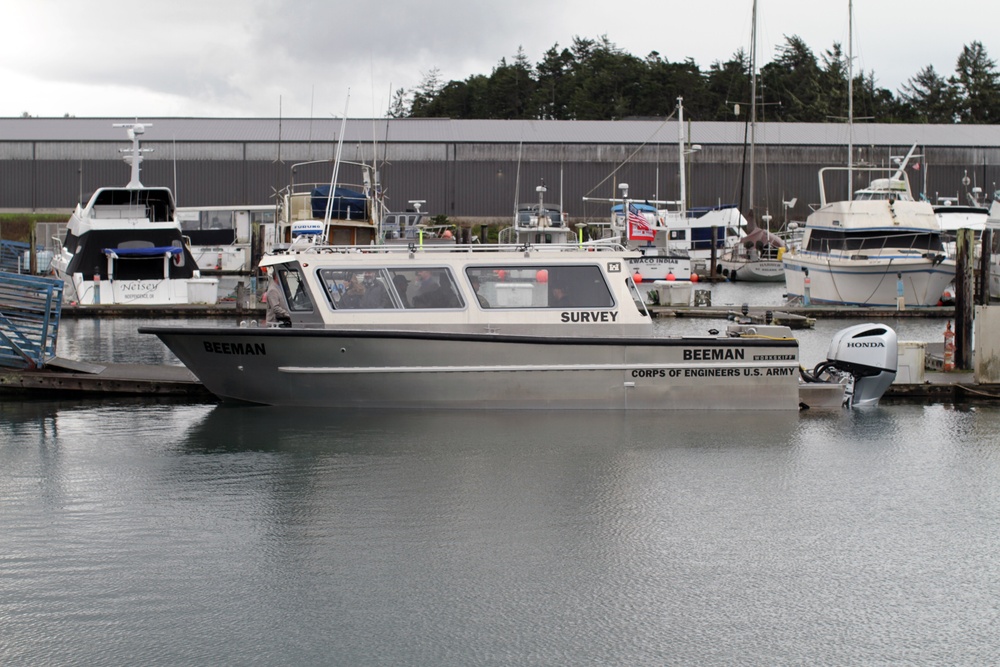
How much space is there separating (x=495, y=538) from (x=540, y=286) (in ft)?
16.3

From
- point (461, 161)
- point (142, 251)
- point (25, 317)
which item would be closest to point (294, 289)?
point (25, 317)

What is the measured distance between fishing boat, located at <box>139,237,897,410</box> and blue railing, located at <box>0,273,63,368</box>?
2345 millimetres

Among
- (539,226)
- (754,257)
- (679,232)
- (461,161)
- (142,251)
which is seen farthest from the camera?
(461,161)

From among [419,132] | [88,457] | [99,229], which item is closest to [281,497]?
[88,457]

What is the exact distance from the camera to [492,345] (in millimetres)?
13766

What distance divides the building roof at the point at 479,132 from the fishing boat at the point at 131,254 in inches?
944

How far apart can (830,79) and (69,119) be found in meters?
57.2

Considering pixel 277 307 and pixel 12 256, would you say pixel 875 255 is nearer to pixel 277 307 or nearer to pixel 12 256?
pixel 277 307

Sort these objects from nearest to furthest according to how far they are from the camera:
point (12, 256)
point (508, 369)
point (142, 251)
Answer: point (508, 369), point (142, 251), point (12, 256)

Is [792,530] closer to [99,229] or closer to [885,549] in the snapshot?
[885,549]

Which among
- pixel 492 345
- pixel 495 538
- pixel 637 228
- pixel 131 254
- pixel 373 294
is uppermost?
pixel 637 228

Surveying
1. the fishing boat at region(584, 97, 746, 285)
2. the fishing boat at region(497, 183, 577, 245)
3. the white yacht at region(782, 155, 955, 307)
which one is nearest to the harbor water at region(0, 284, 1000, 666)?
the white yacht at region(782, 155, 955, 307)

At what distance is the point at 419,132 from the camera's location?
6066 cm

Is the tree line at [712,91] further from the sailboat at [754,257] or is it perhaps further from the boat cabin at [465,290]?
the boat cabin at [465,290]
